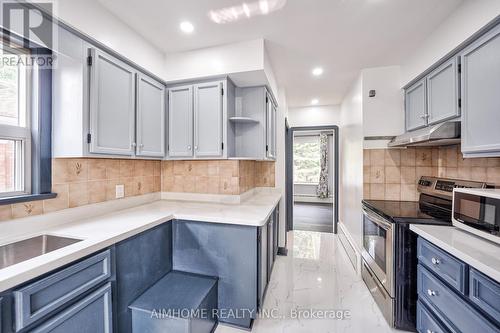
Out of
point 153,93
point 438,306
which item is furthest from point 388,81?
point 153,93

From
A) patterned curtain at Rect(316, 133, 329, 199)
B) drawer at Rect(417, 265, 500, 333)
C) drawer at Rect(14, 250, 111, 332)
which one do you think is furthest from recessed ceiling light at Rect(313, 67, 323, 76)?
patterned curtain at Rect(316, 133, 329, 199)

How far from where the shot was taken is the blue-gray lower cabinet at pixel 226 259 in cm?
164

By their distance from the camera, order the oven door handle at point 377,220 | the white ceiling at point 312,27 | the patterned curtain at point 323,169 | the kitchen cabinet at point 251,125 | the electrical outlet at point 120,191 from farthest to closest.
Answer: the patterned curtain at point 323,169
the kitchen cabinet at point 251,125
the electrical outlet at point 120,191
the oven door handle at point 377,220
the white ceiling at point 312,27

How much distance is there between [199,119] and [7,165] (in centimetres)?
138

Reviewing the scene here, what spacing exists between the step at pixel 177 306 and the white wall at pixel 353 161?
6.43 feet

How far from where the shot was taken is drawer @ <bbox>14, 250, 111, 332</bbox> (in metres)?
0.84

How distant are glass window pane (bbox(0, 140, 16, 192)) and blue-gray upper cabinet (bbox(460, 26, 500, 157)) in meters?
3.02

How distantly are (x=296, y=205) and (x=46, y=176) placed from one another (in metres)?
5.92

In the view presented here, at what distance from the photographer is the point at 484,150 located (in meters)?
1.33

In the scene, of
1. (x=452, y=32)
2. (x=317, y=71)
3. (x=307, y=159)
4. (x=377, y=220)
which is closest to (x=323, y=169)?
(x=307, y=159)

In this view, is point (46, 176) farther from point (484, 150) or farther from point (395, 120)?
point (395, 120)

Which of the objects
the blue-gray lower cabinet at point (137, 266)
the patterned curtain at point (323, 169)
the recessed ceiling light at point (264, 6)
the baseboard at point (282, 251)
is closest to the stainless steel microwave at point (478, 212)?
the recessed ceiling light at point (264, 6)

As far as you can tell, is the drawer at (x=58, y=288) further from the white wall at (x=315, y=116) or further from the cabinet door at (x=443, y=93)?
the white wall at (x=315, y=116)

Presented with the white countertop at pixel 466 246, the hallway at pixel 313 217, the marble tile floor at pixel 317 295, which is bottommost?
the marble tile floor at pixel 317 295
